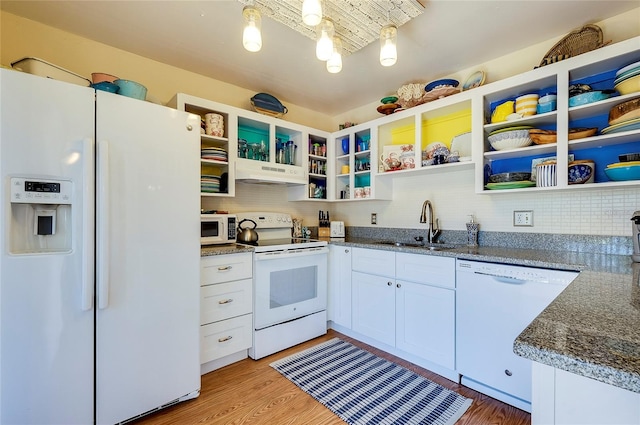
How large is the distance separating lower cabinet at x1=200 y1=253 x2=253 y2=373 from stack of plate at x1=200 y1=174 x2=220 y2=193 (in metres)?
0.59

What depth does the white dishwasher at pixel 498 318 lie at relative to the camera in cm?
161

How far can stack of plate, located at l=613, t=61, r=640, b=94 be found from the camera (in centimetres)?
160

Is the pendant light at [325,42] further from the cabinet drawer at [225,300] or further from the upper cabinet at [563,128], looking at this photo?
the cabinet drawer at [225,300]

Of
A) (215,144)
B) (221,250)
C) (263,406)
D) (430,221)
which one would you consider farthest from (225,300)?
(430,221)

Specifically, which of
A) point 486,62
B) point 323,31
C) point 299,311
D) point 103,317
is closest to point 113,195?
point 103,317

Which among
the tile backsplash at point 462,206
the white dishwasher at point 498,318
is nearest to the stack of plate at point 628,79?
the tile backsplash at point 462,206

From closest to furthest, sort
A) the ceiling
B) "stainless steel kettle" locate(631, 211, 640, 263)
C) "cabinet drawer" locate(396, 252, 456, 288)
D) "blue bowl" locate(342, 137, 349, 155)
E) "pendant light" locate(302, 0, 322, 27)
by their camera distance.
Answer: "pendant light" locate(302, 0, 322, 27) → "stainless steel kettle" locate(631, 211, 640, 263) → the ceiling → "cabinet drawer" locate(396, 252, 456, 288) → "blue bowl" locate(342, 137, 349, 155)

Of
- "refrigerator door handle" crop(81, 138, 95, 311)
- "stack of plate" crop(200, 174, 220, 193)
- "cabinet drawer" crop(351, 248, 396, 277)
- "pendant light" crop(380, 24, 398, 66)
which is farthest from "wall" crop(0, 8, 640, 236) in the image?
"pendant light" crop(380, 24, 398, 66)

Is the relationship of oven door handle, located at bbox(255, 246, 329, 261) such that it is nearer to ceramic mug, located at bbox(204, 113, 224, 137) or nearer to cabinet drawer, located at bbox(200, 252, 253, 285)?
cabinet drawer, located at bbox(200, 252, 253, 285)

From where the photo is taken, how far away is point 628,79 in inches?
64.2

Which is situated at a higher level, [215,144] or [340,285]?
[215,144]

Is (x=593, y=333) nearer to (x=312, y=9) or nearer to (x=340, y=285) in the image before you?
(x=312, y=9)

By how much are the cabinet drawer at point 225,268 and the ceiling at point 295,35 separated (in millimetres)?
1571

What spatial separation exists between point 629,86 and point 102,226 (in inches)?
116
